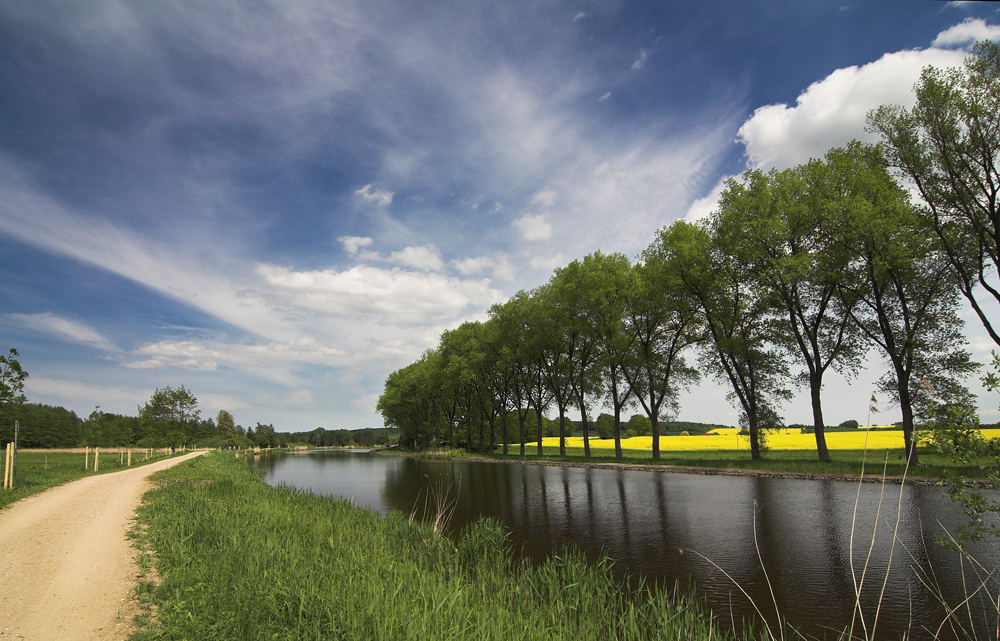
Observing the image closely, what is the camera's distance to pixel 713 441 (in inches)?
2121

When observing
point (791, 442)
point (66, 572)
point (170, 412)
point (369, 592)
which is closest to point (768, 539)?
point (369, 592)

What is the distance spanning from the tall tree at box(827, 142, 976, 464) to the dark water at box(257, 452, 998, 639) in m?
8.62

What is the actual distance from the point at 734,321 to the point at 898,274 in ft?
29.7


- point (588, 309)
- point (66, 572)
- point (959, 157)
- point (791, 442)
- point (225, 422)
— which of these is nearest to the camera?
point (66, 572)

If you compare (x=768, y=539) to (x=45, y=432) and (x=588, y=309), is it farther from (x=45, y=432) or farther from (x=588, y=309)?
(x=45, y=432)

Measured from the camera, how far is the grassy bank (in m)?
5.21

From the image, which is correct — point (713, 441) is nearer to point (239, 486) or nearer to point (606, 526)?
point (606, 526)

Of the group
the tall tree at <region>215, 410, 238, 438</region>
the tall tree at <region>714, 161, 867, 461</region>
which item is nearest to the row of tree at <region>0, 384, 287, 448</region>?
the tall tree at <region>215, 410, 238, 438</region>

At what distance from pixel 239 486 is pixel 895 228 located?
3118 centimetres

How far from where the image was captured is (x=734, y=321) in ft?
105

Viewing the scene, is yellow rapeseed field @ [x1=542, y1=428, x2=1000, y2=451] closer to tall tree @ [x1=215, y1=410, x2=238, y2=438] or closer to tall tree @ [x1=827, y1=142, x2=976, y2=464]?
tall tree @ [x1=827, y1=142, x2=976, y2=464]

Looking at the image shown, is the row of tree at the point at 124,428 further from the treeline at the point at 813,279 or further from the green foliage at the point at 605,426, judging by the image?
the green foliage at the point at 605,426

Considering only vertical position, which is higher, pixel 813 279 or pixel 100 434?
pixel 813 279

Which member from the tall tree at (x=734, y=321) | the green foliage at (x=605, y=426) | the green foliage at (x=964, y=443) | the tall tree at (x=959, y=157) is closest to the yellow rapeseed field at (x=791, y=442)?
the tall tree at (x=734, y=321)
